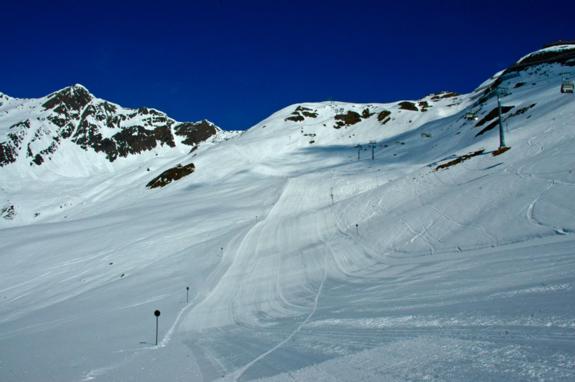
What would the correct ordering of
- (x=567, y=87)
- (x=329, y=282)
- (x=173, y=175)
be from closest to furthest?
(x=329, y=282) < (x=567, y=87) < (x=173, y=175)

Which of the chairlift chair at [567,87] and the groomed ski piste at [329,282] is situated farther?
the chairlift chair at [567,87]

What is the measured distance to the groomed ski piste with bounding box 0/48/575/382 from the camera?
21.8ft

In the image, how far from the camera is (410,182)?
1224 inches

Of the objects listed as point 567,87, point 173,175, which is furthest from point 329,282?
point 173,175

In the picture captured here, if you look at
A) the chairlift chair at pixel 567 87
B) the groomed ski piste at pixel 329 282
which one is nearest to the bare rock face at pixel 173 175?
the groomed ski piste at pixel 329 282

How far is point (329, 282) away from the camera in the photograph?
52.0 ft

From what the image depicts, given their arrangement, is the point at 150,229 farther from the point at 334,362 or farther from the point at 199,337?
the point at 334,362

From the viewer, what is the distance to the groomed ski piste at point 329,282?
21.8 feet

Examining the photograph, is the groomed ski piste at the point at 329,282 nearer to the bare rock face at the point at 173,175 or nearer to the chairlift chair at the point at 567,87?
the chairlift chair at the point at 567,87

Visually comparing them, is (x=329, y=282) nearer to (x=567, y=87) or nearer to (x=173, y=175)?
(x=567, y=87)

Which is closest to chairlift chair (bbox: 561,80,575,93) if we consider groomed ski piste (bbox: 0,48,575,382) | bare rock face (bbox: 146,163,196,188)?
groomed ski piste (bbox: 0,48,575,382)

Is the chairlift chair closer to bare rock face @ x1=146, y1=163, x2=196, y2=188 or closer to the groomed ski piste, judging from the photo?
the groomed ski piste

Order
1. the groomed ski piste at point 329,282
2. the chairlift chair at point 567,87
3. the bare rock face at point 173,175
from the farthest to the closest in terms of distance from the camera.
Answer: the bare rock face at point 173,175, the chairlift chair at point 567,87, the groomed ski piste at point 329,282

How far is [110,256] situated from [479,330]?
90.9ft
